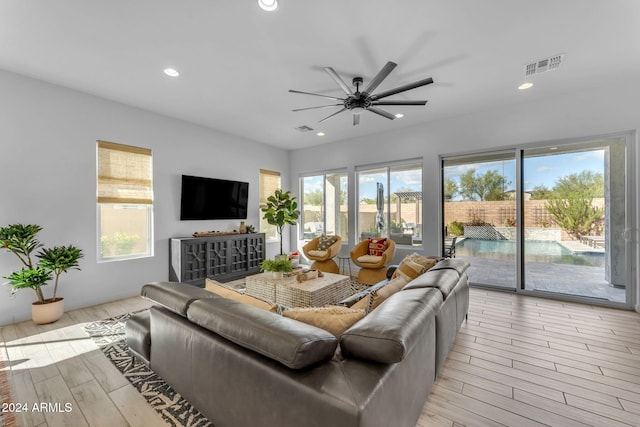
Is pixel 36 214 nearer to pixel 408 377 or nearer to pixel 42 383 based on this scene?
pixel 42 383

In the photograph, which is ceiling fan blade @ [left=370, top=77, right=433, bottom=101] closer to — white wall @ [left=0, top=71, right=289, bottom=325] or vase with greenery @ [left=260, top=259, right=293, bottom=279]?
vase with greenery @ [left=260, top=259, right=293, bottom=279]

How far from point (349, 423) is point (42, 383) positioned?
2651 millimetres

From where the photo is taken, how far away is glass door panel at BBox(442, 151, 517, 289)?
4465 millimetres

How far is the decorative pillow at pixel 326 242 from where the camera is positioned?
5.68 meters

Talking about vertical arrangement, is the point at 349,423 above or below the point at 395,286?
below

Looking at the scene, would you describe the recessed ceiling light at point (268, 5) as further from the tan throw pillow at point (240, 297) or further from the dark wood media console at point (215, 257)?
the dark wood media console at point (215, 257)

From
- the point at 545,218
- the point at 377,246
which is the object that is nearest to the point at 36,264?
the point at 377,246

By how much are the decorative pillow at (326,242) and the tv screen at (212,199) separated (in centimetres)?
180

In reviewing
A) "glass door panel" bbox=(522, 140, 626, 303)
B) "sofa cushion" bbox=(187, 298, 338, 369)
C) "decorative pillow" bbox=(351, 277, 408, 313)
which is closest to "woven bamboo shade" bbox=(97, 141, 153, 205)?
"sofa cushion" bbox=(187, 298, 338, 369)

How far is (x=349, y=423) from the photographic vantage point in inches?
36.5

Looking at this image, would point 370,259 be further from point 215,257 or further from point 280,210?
point 215,257

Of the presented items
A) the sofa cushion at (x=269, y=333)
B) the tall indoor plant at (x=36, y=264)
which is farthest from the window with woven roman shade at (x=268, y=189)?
the sofa cushion at (x=269, y=333)

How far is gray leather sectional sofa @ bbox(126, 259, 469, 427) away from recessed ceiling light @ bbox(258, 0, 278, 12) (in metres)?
2.29

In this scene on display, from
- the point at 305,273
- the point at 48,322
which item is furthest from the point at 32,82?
the point at 305,273
